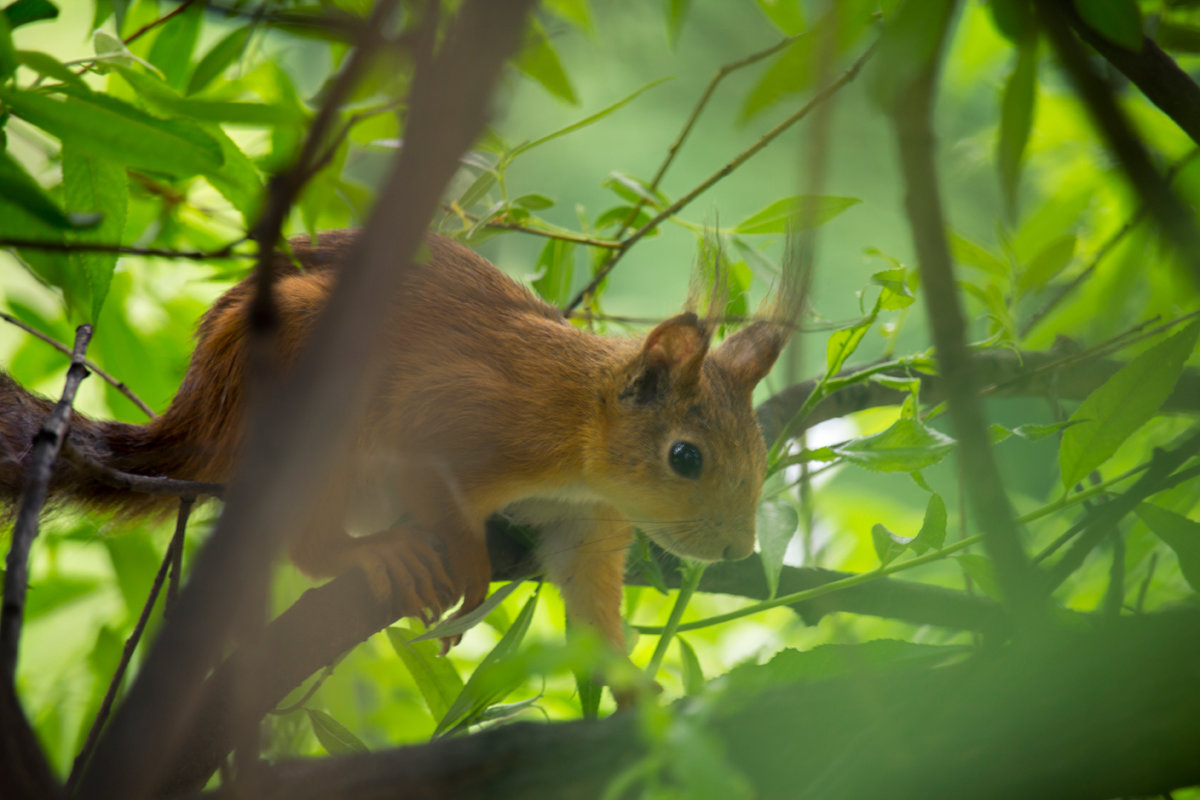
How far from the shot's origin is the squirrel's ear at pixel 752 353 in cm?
130

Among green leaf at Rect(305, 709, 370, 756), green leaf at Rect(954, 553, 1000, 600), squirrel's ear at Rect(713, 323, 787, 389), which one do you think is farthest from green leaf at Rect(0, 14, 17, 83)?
squirrel's ear at Rect(713, 323, 787, 389)

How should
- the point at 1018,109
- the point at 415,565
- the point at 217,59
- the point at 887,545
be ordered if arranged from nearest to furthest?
the point at 1018,109, the point at 887,545, the point at 217,59, the point at 415,565

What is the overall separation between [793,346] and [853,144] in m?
0.48

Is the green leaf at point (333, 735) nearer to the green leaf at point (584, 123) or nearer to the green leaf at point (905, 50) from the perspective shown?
the green leaf at point (584, 123)

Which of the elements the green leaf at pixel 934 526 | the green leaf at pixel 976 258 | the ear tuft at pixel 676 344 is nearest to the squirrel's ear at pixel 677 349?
the ear tuft at pixel 676 344

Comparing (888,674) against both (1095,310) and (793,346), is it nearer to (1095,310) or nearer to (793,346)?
(793,346)

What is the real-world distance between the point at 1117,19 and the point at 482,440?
907 millimetres

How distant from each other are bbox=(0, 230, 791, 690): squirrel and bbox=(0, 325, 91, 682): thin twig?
0.58 metres

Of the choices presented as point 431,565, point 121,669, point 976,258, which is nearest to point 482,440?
point 431,565

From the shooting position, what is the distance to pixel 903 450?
793 mm

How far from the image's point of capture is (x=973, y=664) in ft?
1.28

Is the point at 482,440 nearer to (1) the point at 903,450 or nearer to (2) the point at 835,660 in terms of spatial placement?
(1) the point at 903,450

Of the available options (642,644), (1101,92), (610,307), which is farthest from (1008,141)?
(610,307)

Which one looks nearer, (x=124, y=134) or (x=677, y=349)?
(x=124, y=134)
